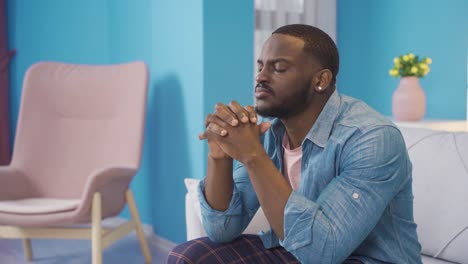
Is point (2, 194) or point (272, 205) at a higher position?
point (272, 205)

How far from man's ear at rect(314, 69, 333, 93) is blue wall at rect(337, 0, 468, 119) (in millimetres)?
1910

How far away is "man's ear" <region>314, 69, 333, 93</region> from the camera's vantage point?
121 cm

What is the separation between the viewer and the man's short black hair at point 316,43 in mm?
1185

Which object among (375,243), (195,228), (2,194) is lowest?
(2,194)

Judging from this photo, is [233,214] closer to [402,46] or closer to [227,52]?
[227,52]

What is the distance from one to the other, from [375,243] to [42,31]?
286 centimetres

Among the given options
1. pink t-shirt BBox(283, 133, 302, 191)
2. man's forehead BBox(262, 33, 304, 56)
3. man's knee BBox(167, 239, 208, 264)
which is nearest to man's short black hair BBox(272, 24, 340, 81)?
man's forehead BBox(262, 33, 304, 56)

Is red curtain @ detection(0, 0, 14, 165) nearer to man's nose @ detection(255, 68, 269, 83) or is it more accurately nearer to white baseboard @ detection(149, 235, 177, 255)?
white baseboard @ detection(149, 235, 177, 255)

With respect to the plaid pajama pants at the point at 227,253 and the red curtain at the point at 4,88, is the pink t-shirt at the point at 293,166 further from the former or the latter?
the red curtain at the point at 4,88

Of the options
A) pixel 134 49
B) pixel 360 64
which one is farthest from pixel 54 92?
pixel 360 64

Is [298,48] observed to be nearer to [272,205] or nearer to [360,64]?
[272,205]

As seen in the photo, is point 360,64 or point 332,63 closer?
point 332,63

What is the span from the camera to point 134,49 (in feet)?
9.88

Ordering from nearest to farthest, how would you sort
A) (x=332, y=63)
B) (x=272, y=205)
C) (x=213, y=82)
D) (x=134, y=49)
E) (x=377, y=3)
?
(x=272, y=205) < (x=332, y=63) < (x=213, y=82) < (x=134, y=49) < (x=377, y=3)
